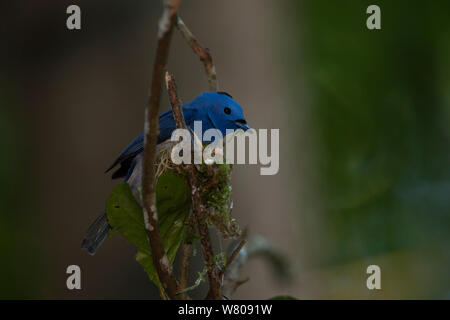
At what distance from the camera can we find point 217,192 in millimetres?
1970

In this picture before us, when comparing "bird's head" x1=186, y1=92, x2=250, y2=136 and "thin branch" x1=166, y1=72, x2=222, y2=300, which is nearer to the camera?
"thin branch" x1=166, y1=72, x2=222, y2=300

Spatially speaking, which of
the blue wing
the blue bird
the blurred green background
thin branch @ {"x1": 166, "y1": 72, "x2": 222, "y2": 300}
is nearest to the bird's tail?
the blue bird

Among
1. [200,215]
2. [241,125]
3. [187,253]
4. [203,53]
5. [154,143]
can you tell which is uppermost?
[203,53]

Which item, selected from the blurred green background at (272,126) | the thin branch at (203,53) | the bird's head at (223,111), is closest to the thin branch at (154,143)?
the thin branch at (203,53)

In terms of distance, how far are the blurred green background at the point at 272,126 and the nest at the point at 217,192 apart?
183cm

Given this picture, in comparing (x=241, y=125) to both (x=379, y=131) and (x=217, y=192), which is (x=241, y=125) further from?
(x=379, y=131)

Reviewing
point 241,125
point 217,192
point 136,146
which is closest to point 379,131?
point 241,125

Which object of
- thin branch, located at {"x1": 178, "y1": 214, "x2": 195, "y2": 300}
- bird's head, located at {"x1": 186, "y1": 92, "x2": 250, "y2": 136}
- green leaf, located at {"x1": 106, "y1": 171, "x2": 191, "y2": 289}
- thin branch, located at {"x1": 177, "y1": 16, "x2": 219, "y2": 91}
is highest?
thin branch, located at {"x1": 177, "y1": 16, "x2": 219, "y2": 91}

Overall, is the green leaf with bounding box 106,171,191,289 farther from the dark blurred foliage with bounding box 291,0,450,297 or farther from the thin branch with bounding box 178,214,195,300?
the dark blurred foliage with bounding box 291,0,450,297

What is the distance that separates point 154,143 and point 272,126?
2793mm

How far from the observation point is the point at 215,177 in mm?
1933

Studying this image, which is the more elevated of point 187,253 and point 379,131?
point 379,131

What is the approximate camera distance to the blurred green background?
3.89m

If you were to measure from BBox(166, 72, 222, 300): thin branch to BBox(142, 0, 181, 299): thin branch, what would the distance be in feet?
0.42
